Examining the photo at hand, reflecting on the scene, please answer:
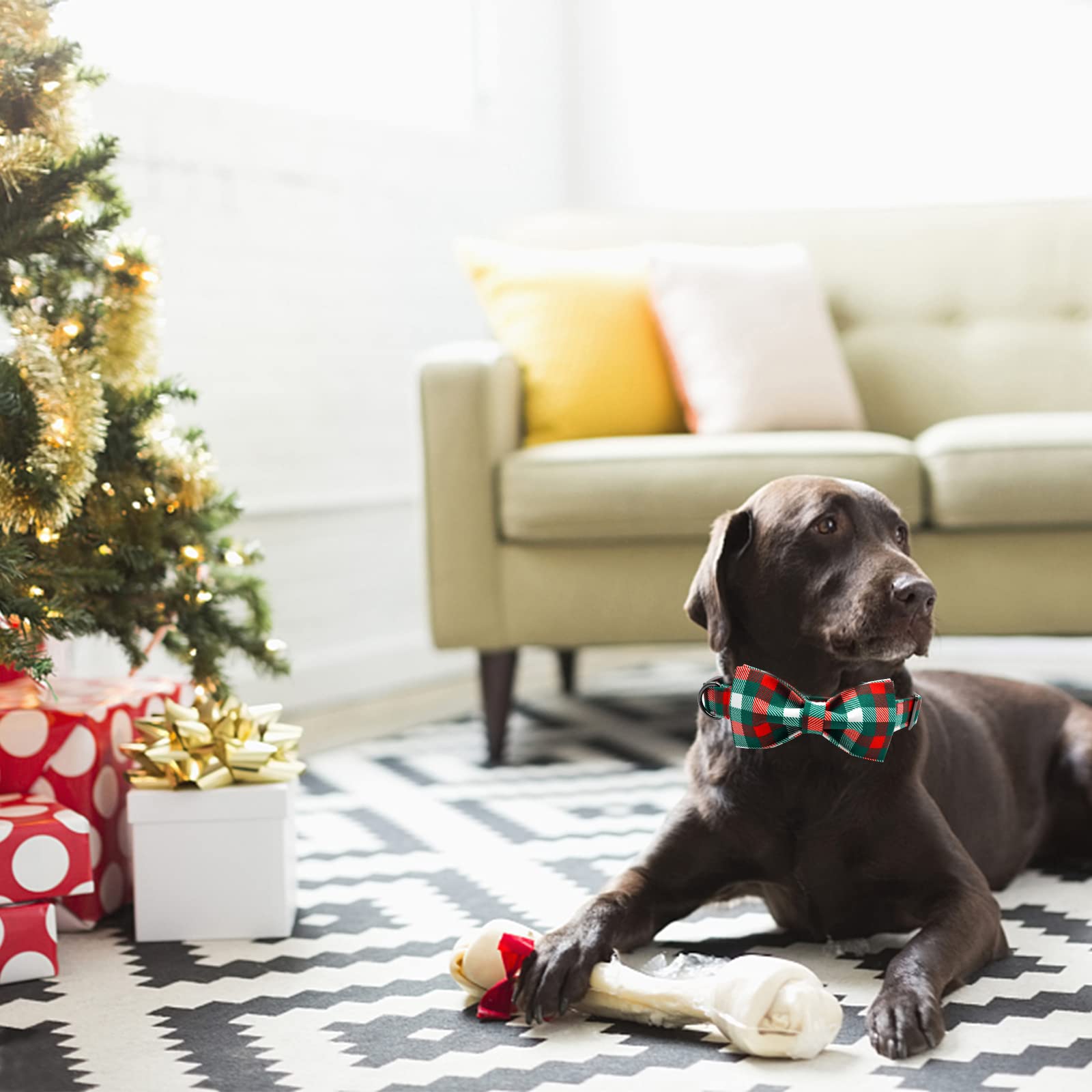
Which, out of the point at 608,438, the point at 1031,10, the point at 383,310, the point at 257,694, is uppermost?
the point at 1031,10

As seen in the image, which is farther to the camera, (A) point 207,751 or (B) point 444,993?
(A) point 207,751

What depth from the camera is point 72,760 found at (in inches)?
83.6

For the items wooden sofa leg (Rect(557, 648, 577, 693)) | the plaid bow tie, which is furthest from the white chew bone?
wooden sofa leg (Rect(557, 648, 577, 693))

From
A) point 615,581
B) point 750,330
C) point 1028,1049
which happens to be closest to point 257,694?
point 615,581

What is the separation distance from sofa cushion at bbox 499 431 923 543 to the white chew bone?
52.0 inches

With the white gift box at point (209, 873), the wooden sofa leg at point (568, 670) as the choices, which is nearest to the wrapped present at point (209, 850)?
the white gift box at point (209, 873)

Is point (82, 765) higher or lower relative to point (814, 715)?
lower

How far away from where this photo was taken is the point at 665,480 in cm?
291

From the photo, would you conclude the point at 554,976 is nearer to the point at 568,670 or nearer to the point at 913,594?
the point at 913,594

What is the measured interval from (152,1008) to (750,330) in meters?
2.03

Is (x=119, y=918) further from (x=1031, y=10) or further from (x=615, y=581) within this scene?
(x=1031, y=10)

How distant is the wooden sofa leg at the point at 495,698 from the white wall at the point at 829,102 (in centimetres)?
204

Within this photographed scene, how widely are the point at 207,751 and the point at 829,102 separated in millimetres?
3172

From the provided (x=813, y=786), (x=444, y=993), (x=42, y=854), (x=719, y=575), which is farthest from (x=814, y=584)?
(x=42, y=854)
